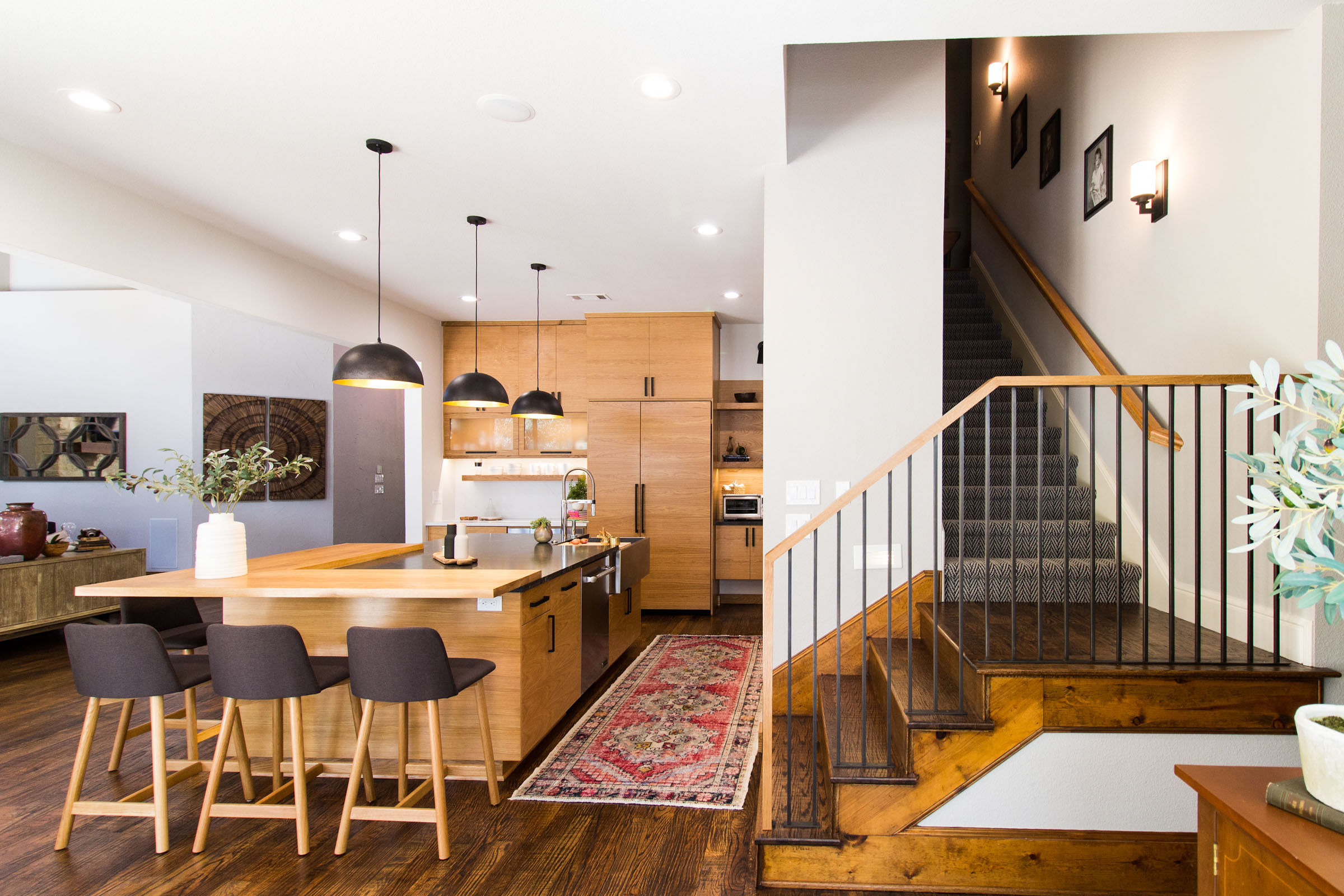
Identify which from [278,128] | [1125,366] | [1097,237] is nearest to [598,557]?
[278,128]

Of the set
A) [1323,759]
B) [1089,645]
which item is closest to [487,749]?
[1089,645]

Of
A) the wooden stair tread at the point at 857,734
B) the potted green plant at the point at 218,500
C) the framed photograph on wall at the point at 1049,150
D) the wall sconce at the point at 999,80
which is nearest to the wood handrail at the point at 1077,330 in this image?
the framed photograph on wall at the point at 1049,150

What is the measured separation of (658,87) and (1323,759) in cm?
273

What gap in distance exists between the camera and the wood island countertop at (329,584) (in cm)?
292

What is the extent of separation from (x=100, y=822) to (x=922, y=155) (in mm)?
4527

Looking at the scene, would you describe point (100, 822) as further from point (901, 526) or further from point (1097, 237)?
point (1097, 237)

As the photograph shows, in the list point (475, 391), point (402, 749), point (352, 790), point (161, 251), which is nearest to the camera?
point (352, 790)

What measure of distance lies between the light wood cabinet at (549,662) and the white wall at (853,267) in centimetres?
114

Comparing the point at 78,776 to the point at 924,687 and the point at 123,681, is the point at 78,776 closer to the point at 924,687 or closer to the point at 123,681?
the point at 123,681

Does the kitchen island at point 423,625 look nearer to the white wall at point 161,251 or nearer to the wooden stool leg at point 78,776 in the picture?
the wooden stool leg at point 78,776

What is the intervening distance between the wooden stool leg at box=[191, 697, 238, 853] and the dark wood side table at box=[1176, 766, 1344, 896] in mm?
3043

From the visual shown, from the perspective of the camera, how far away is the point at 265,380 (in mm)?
8133

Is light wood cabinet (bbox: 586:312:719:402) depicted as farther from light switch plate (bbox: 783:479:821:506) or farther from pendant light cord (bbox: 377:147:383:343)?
light switch plate (bbox: 783:479:821:506)

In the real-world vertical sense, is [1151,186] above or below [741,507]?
above
